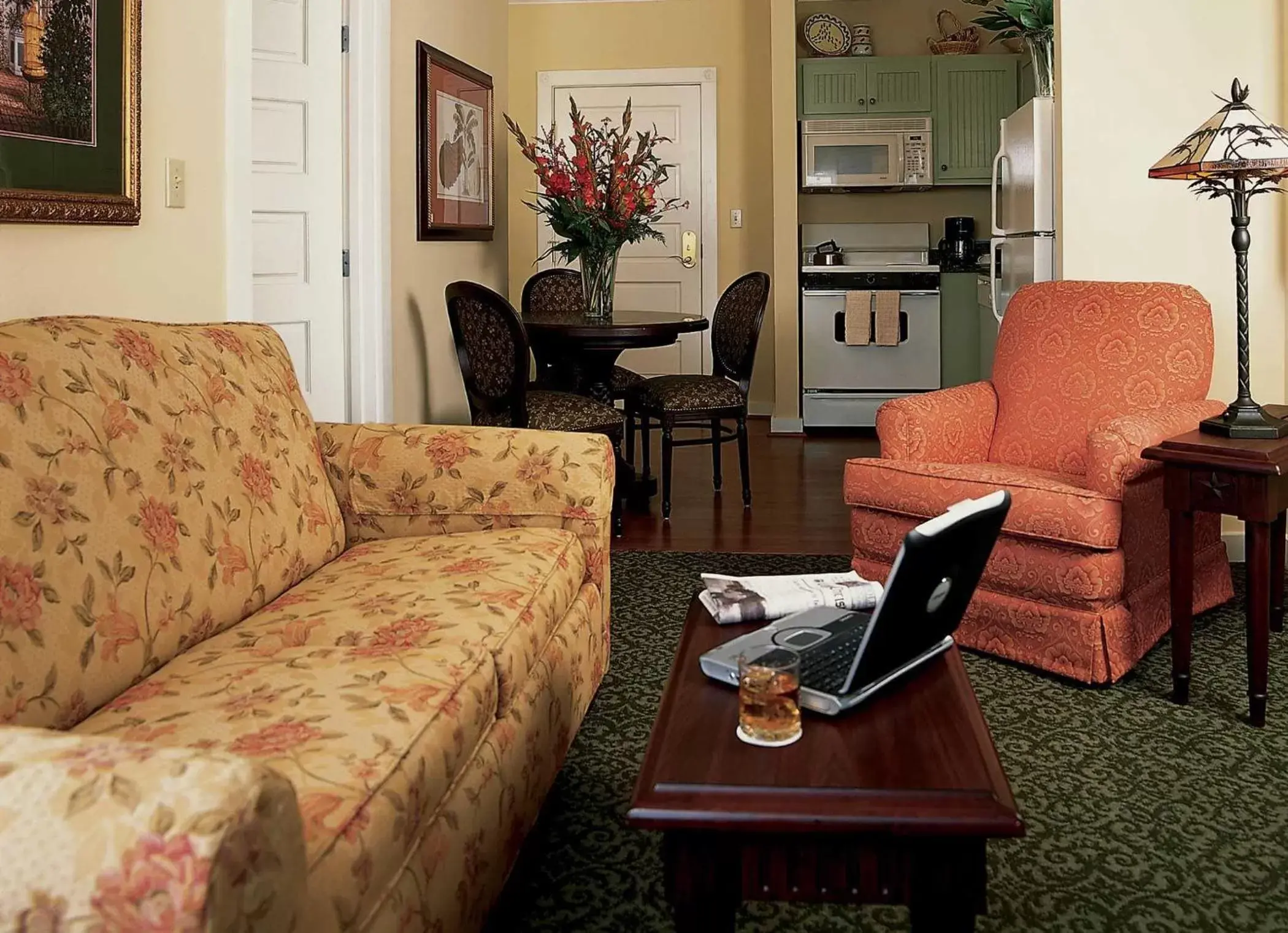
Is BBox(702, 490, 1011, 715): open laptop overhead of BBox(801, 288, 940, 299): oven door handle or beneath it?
beneath

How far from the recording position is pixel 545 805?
223 cm

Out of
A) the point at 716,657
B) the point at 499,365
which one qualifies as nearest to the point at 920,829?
the point at 716,657

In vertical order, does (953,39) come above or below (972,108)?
above

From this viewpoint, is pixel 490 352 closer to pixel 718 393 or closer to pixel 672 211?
pixel 718 393

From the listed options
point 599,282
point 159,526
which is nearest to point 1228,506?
point 159,526

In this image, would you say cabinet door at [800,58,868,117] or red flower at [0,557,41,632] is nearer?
red flower at [0,557,41,632]

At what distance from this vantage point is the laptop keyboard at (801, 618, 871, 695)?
60.1 inches

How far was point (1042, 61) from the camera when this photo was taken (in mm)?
4191

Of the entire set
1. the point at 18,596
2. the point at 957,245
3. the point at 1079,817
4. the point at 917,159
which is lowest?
the point at 1079,817

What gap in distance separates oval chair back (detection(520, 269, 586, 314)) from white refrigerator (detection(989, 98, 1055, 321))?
Result: 2006 mm

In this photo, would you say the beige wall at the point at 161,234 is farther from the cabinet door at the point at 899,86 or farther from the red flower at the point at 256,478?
the cabinet door at the point at 899,86

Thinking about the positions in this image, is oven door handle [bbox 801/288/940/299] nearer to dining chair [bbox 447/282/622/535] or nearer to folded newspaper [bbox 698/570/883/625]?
dining chair [bbox 447/282/622/535]

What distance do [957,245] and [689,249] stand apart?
169 cm

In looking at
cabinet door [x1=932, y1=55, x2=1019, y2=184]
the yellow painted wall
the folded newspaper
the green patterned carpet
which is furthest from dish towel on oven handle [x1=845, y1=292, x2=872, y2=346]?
the folded newspaper
